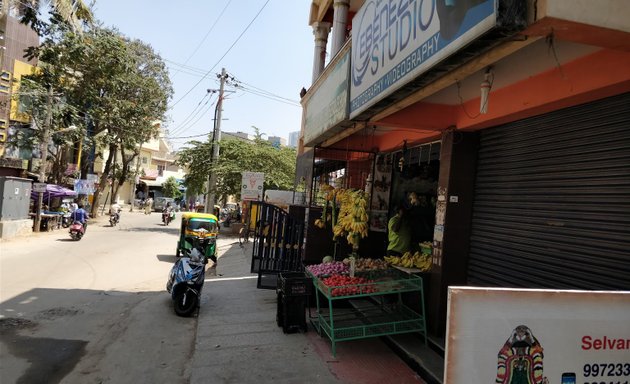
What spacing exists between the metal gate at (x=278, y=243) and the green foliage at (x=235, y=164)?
1456 cm

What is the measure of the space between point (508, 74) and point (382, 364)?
3733 mm

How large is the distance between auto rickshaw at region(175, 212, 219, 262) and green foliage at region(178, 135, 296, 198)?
10067 mm

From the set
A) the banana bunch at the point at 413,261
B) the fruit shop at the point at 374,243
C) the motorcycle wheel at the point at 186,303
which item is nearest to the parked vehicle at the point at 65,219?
the fruit shop at the point at 374,243

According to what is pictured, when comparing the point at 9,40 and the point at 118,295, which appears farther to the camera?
the point at 9,40

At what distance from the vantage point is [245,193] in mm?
16219

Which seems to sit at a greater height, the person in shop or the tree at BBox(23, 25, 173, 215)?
the tree at BBox(23, 25, 173, 215)

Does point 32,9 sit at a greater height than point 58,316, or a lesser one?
greater

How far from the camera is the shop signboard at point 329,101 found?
6368 millimetres

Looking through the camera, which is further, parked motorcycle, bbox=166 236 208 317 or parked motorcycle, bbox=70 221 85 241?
parked motorcycle, bbox=70 221 85 241

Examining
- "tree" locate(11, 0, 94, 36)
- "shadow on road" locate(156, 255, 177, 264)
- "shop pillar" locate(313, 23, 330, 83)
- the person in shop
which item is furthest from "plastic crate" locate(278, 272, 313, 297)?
"tree" locate(11, 0, 94, 36)

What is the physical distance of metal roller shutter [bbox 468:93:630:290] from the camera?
3.60m

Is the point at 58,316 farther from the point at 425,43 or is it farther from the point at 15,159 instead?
the point at 15,159

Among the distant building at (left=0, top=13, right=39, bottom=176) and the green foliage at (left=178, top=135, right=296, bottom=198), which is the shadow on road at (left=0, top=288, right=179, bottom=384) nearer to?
the green foliage at (left=178, top=135, right=296, bottom=198)

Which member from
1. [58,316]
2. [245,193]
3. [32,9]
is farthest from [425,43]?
[32,9]
